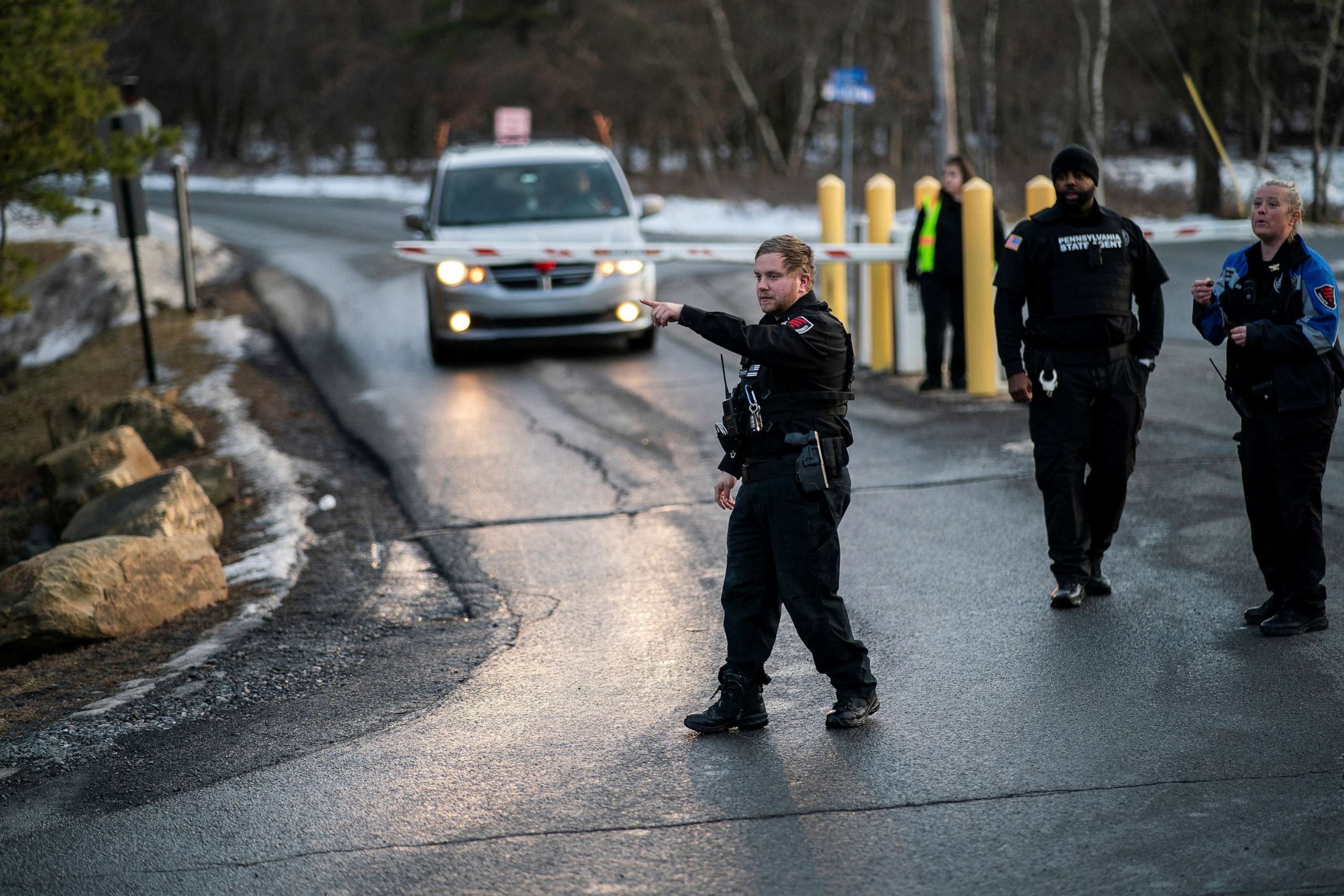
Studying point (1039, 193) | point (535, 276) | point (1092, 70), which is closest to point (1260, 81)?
point (1092, 70)

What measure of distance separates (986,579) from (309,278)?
50.0ft

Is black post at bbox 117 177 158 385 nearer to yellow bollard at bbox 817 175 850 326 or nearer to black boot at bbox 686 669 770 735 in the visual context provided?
yellow bollard at bbox 817 175 850 326

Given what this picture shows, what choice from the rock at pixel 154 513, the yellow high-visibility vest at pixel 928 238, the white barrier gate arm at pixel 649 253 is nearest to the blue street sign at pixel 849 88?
the white barrier gate arm at pixel 649 253

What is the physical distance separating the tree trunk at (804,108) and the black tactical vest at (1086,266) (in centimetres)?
3402

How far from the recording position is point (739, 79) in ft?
128

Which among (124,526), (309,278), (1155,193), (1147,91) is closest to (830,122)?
(1147,91)

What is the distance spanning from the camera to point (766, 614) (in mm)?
5078

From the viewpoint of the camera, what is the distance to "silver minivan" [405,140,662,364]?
44.8ft

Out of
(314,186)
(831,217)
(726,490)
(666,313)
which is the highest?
(314,186)

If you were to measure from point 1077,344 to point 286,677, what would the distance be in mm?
3675

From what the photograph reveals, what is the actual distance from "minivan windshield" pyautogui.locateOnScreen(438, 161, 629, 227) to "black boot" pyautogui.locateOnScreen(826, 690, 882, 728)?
32.3ft

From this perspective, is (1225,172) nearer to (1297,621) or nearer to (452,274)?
(452,274)

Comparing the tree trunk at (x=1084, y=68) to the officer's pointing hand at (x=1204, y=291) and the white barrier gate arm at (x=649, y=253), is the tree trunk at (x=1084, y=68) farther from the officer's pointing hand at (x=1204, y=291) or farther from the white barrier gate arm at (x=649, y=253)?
the officer's pointing hand at (x=1204, y=291)

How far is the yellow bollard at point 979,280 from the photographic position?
432 inches
